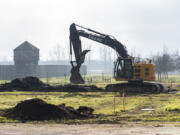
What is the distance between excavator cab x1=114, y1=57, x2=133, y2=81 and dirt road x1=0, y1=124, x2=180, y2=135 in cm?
2467

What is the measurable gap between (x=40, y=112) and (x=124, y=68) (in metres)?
22.6

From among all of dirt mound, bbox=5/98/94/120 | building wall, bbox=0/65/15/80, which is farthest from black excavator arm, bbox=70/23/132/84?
building wall, bbox=0/65/15/80

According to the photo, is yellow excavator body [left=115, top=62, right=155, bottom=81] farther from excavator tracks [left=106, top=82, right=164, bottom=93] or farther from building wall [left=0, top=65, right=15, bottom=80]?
building wall [left=0, top=65, right=15, bottom=80]

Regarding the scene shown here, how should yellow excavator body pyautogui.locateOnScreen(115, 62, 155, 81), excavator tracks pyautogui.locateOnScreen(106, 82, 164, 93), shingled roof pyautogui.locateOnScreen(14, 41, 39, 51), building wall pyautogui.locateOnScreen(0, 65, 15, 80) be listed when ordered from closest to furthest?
excavator tracks pyautogui.locateOnScreen(106, 82, 164, 93) < yellow excavator body pyautogui.locateOnScreen(115, 62, 155, 81) < building wall pyautogui.locateOnScreen(0, 65, 15, 80) < shingled roof pyautogui.locateOnScreen(14, 41, 39, 51)

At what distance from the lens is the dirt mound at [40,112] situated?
20953 mm

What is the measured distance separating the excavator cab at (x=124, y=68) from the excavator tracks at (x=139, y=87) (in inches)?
37.9

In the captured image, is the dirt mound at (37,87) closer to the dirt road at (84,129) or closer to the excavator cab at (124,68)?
the excavator cab at (124,68)

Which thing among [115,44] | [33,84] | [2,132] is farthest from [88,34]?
[2,132]

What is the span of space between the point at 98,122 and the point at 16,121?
4.14 metres

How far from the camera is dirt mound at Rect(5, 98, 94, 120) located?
21.0 m

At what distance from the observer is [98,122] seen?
1931cm

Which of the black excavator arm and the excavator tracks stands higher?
the black excavator arm

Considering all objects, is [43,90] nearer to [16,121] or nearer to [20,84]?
[20,84]

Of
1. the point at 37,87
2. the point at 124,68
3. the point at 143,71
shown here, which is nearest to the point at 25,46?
the point at 37,87
